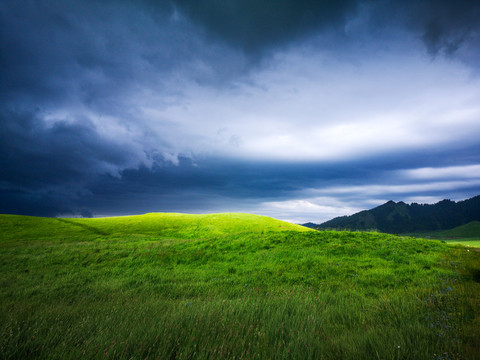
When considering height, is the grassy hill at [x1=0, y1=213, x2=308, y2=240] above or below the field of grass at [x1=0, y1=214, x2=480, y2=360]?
above

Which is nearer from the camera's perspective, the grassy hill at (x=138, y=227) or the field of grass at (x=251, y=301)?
the field of grass at (x=251, y=301)

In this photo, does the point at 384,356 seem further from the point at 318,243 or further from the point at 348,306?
the point at 318,243

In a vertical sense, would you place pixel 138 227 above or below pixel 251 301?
above

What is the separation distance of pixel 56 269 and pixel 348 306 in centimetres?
1794

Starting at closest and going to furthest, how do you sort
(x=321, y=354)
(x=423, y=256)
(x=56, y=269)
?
(x=321, y=354) → (x=423, y=256) → (x=56, y=269)

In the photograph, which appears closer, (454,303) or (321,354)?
(321,354)

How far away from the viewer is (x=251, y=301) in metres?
6.93

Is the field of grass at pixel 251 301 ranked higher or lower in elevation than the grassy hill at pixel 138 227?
lower

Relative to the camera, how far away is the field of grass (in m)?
4.03

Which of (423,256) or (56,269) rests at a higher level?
(423,256)

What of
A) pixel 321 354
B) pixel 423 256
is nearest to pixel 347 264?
pixel 423 256

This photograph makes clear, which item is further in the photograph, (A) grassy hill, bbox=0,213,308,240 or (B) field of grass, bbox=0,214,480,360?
(A) grassy hill, bbox=0,213,308,240

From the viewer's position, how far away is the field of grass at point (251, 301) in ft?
13.2

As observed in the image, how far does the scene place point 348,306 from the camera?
623 cm
